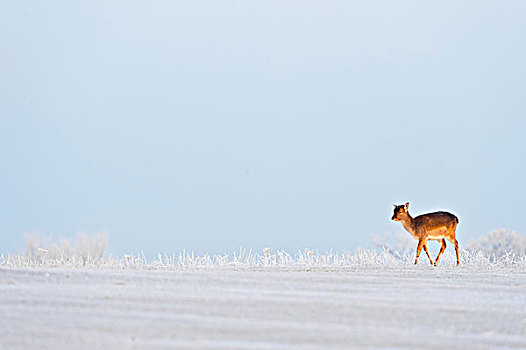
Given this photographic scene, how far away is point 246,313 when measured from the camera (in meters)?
3.65

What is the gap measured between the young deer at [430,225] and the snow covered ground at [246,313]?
3.00 metres

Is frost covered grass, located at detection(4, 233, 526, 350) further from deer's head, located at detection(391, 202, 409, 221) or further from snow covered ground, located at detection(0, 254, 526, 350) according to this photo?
deer's head, located at detection(391, 202, 409, 221)

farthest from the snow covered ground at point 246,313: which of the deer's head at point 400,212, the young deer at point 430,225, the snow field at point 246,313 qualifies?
the deer's head at point 400,212

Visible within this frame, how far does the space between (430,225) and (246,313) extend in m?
4.84

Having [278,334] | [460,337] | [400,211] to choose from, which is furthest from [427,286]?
[400,211]

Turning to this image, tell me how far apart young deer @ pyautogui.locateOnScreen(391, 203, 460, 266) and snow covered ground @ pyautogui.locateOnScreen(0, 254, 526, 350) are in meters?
3.00

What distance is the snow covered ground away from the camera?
3242 mm

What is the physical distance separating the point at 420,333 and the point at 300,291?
1060mm

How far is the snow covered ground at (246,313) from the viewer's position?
10.6 feet

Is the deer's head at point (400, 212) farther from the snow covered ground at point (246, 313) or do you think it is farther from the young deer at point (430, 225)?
the snow covered ground at point (246, 313)

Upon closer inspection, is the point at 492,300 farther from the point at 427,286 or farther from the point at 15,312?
the point at 15,312

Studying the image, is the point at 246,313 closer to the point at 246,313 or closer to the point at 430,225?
the point at 246,313

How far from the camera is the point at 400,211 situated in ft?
27.2

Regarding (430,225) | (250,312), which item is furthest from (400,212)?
(250,312)
